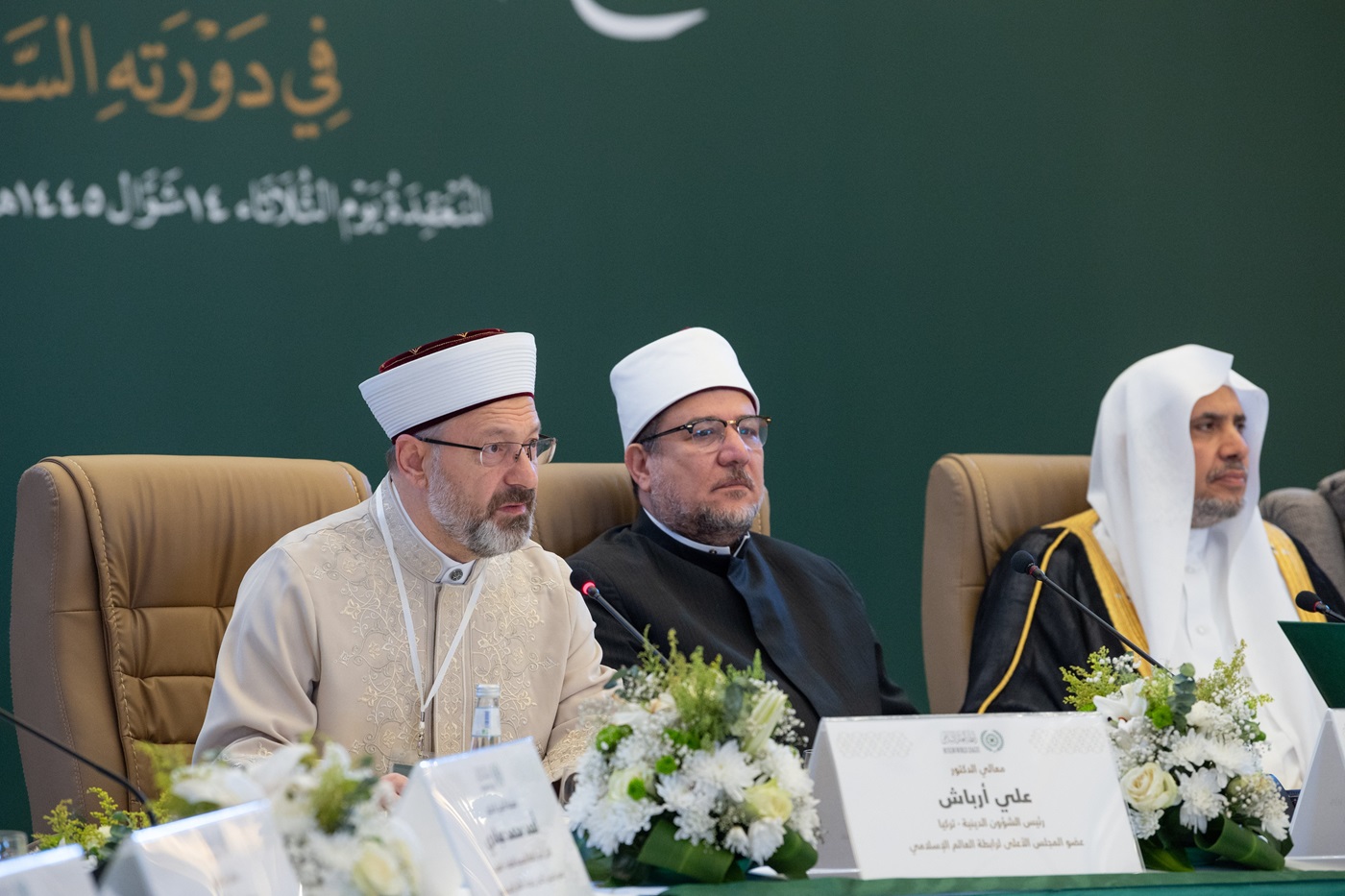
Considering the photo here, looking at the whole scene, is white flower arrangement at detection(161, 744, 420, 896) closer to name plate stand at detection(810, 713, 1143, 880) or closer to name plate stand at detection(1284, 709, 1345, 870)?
name plate stand at detection(810, 713, 1143, 880)

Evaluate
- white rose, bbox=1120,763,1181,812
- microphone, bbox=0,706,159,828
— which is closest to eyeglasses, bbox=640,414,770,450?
white rose, bbox=1120,763,1181,812

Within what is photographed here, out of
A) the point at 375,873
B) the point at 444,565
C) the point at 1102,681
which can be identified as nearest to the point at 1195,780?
the point at 1102,681

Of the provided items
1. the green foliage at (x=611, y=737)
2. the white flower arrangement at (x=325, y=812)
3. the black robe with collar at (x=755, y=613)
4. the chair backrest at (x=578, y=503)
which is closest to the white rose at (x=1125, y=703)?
the green foliage at (x=611, y=737)

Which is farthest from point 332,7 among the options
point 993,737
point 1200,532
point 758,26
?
point 993,737

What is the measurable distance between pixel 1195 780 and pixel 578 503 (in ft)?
5.68

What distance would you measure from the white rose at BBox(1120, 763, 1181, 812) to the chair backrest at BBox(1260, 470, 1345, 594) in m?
2.47

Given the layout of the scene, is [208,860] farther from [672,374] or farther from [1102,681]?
[672,374]

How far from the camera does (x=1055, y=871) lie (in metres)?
1.50

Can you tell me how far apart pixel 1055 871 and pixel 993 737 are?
0.51 feet

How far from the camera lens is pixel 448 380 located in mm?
2396

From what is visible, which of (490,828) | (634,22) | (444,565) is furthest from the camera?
(634,22)

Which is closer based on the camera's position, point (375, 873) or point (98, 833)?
point (375, 873)

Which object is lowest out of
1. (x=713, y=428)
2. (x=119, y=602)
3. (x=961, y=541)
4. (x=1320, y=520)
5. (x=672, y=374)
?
(x=1320, y=520)

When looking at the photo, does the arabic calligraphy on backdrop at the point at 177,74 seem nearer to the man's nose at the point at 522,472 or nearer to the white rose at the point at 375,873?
the man's nose at the point at 522,472
